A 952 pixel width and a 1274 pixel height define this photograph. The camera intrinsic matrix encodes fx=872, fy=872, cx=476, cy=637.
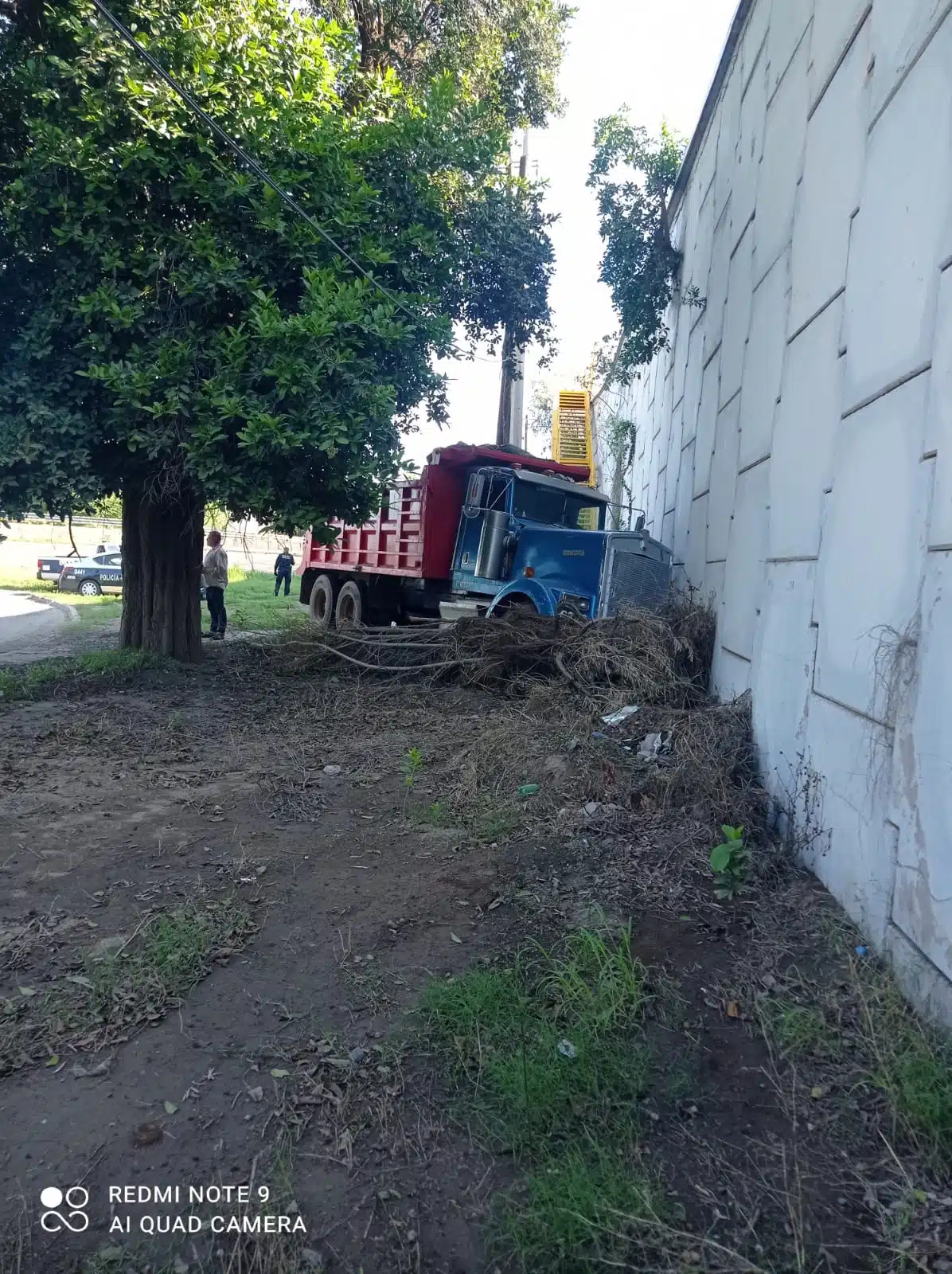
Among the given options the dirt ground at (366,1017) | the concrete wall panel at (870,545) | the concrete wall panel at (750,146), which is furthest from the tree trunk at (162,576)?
the concrete wall panel at (870,545)

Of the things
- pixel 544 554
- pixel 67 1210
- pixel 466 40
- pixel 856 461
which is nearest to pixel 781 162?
pixel 856 461

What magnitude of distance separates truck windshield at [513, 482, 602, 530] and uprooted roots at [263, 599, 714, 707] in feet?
8.03

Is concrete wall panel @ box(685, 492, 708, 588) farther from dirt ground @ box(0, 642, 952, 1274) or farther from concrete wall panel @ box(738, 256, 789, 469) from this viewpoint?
dirt ground @ box(0, 642, 952, 1274)

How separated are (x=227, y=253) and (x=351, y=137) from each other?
1962 mm

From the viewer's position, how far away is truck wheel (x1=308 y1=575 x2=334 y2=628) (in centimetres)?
1625

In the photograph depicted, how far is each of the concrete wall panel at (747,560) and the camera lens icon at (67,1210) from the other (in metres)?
5.21

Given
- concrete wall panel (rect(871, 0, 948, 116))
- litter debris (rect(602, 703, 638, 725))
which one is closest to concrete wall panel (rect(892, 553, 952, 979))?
concrete wall panel (rect(871, 0, 948, 116))

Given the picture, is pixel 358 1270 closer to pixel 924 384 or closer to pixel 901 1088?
pixel 901 1088

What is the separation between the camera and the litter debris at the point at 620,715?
22.7ft

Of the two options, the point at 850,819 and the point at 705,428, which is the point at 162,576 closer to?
the point at 705,428

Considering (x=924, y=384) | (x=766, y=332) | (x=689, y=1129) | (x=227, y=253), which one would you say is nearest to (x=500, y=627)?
(x=766, y=332)

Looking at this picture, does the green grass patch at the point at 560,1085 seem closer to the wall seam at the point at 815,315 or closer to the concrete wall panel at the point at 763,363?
the wall seam at the point at 815,315

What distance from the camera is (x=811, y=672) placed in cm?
477

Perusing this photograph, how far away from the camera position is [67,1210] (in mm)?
2484
